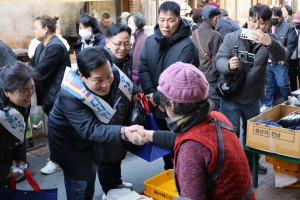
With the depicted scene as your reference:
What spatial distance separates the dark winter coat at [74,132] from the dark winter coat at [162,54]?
91 cm

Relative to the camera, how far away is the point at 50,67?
15.6 ft

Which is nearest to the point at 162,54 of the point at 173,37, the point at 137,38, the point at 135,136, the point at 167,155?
the point at 173,37

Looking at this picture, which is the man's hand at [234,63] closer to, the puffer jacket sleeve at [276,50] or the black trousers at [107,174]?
the puffer jacket sleeve at [276,50]

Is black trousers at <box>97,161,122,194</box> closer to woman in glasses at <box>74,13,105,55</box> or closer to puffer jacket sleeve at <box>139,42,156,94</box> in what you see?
puffer jacket sleeve at <box>139,42,156,94</box>

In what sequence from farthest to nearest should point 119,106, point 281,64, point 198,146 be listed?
1. point 281,64
2. point 119,106
3. point 198,146

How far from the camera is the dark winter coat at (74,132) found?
9.70 feet

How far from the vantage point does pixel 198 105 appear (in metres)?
1.96

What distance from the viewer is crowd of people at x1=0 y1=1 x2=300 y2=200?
193 centimetres

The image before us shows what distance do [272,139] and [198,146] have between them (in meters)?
2.61

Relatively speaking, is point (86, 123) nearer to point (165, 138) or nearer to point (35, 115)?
point (165, 138)

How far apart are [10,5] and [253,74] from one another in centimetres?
465

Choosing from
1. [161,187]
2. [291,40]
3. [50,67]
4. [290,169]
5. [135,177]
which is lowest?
[135,177]

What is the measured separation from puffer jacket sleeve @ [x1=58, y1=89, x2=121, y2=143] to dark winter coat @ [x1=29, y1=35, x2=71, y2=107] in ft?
5.97

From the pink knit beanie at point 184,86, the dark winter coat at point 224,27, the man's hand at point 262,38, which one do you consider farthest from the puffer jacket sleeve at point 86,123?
the dark winter coat at point 224,27
